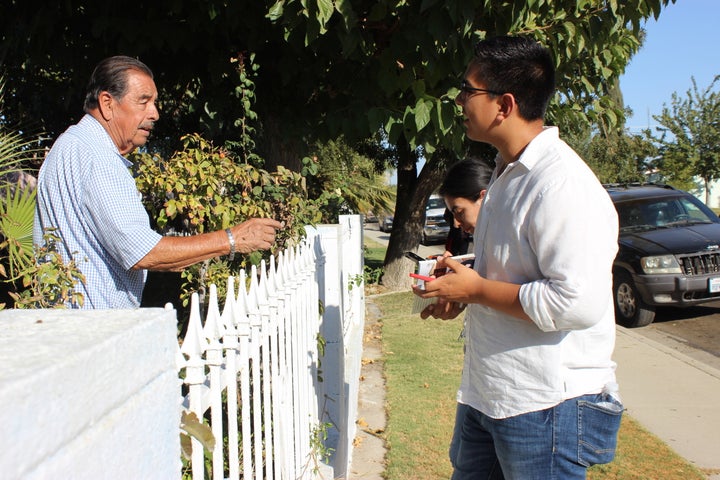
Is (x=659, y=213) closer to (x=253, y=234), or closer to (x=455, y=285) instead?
(x=253, y=234)

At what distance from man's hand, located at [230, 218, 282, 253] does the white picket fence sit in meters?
0.11

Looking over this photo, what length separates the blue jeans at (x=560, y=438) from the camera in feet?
6.48

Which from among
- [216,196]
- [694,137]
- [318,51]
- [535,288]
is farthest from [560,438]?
[694,137]

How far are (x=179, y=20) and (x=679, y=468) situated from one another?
4.70 m

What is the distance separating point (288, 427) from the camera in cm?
290

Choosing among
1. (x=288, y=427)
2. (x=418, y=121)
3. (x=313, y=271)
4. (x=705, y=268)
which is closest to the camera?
(x=288, y=427)

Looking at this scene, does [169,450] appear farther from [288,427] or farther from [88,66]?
[88,66]

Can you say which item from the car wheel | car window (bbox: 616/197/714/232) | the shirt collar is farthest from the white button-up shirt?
car window (bbox: 616/197/714/232)

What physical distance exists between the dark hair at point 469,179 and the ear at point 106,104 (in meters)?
1.59

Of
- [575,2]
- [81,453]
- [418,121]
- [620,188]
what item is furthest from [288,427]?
[620,188]

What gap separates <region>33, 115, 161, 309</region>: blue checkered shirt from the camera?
2244 mm

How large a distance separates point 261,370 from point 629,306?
7311 millimetres

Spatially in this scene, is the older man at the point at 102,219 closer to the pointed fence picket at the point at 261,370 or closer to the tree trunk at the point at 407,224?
the pointed fence picket at the point at 261,370

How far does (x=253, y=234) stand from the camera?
2613 millimetres
